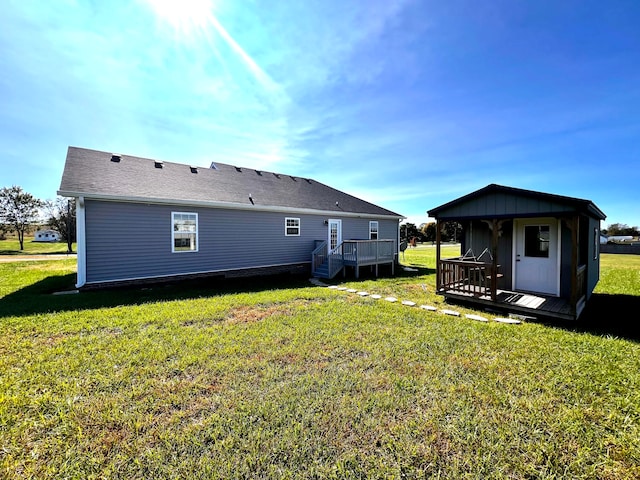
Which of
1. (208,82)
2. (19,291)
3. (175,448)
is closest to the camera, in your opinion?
(175,448)

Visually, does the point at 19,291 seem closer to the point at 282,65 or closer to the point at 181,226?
the point at 181,226

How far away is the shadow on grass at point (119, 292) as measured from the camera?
19.7ft

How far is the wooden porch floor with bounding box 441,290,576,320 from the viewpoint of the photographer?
539 cm

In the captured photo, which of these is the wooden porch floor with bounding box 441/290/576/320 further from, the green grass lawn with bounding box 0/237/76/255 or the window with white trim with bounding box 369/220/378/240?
the green grass lawn with bounding box 0/237/76/255

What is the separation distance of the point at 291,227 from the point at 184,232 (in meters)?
4.36

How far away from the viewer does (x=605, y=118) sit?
1059 centimetres

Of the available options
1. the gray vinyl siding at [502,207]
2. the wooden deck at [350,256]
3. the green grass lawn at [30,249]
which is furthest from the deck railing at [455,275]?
the green grass lawn at [30,249]

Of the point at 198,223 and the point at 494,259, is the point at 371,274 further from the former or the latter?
the point at 198,223

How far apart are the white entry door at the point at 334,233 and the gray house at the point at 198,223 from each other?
0.16ft

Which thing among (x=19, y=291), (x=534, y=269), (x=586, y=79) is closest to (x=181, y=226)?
(x=19, y=291)

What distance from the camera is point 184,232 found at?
9375mm

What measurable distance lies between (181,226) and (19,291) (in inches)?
182

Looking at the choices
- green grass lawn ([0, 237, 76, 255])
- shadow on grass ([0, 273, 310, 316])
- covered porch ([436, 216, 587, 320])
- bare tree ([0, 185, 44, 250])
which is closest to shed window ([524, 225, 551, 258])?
covered porch ([436, 216, 587, 320])

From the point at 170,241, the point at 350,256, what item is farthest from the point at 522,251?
the point at 170,241
